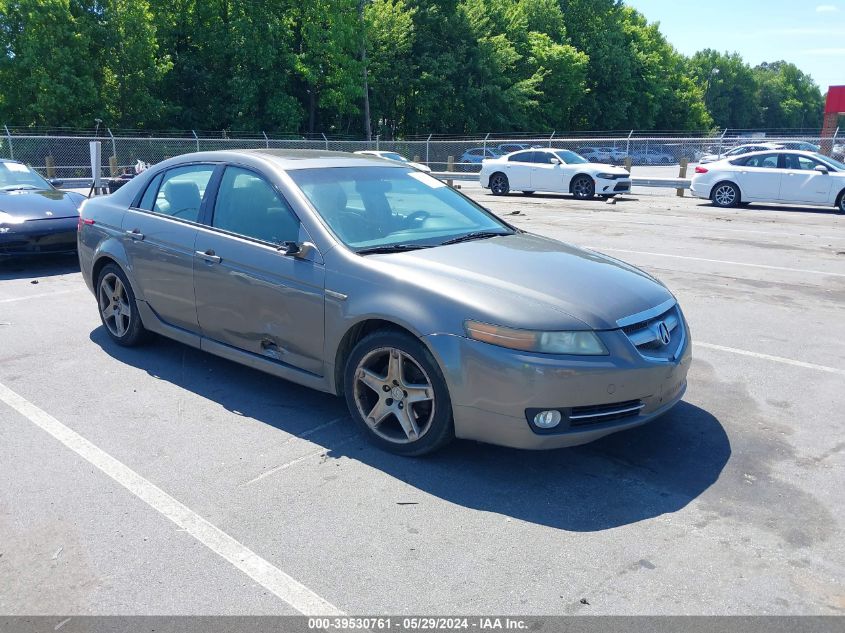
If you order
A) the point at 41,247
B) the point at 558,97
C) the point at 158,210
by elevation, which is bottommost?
the point at 41,247

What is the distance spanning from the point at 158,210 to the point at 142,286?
1.89ft

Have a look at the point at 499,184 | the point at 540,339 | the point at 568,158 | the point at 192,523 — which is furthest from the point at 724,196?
the point at 192,523

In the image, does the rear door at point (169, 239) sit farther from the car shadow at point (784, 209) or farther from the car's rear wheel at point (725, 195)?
the car's rear wheel at point (725, 195)

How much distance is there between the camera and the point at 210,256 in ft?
16.1

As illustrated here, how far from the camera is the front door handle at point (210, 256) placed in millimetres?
4863

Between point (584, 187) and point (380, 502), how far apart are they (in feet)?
63.4

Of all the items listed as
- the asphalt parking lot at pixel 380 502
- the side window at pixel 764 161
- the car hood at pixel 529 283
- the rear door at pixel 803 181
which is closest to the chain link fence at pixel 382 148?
the side window at pixel 764 161

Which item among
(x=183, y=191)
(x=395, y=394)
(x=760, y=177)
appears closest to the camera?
(x=395, y=394)

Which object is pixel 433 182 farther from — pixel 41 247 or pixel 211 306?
pixel 41 247

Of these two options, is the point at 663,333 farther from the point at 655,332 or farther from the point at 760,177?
the point at 760,177

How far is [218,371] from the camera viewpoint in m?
5.57

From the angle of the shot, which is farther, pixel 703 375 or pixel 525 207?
pixel 525 207

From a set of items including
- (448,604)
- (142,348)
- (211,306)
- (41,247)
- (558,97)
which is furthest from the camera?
(558,97)

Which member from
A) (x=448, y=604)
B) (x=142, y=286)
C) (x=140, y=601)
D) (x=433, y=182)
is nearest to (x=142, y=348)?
(x=142, y=286)
